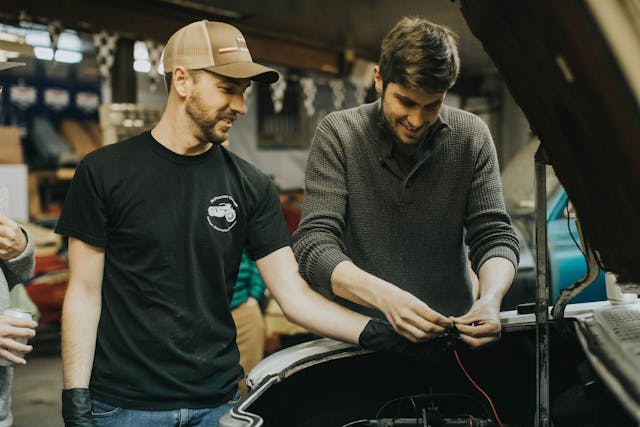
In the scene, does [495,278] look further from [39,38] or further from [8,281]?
[39,38]

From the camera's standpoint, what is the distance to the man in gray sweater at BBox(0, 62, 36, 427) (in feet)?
6.05

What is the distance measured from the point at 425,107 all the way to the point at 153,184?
781 millimetres

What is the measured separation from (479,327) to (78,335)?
1025mm

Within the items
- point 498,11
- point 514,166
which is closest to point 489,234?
point 498,11

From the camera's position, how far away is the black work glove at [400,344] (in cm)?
183


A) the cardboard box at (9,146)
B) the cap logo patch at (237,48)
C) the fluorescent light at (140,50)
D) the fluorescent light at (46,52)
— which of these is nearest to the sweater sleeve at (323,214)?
the cap logo patch at (237,48)

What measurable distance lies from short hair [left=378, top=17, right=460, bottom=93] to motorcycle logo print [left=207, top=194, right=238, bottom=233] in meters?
0.57

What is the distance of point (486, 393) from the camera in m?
2.04

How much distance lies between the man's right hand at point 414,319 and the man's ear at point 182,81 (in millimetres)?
857

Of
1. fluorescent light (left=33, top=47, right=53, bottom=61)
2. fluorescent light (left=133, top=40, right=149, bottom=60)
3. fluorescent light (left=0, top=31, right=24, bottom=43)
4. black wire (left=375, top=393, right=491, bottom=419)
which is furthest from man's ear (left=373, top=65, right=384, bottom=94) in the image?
fluorescent light (left=133, top=40, right=149, bottom=60)

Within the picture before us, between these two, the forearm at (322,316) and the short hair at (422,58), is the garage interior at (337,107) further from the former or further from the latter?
the short hair at (422,58)

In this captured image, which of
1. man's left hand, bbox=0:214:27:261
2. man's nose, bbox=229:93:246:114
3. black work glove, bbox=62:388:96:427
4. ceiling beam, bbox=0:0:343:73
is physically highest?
ceiling beam, bbox=0:0:343:73

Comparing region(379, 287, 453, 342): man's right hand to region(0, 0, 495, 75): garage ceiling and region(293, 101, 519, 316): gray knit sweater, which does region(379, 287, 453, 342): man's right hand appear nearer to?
region(293, 101, 519, 316): gray knit sweater

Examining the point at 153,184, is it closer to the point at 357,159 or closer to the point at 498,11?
the point at 357,159
